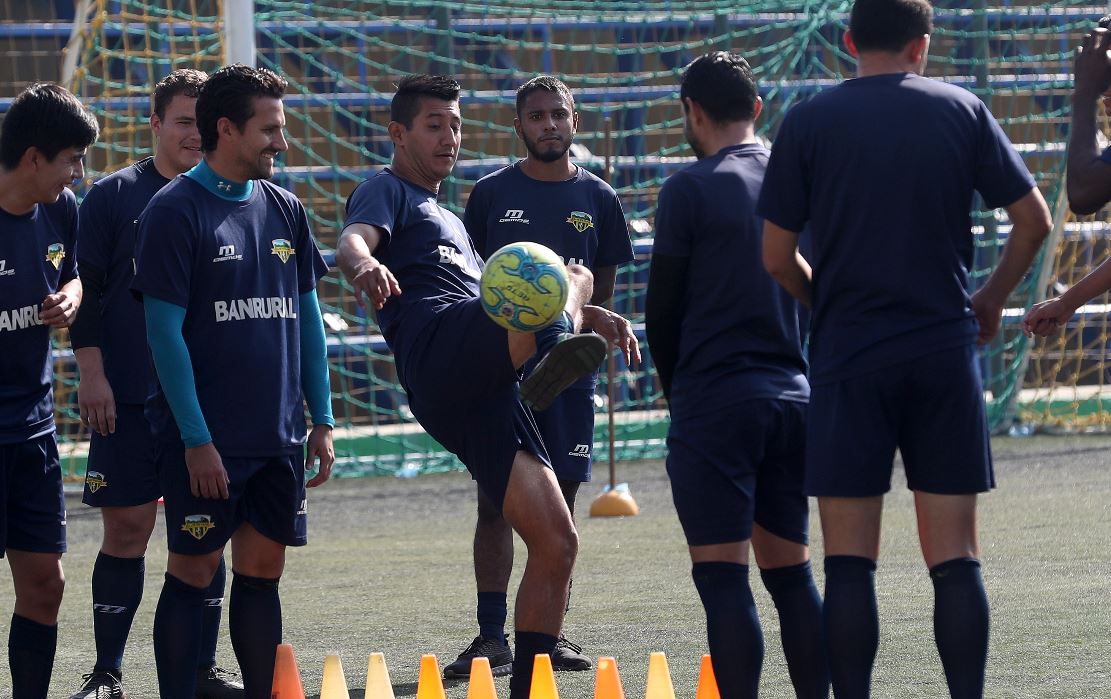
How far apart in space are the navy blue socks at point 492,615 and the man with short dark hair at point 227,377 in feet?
3.94

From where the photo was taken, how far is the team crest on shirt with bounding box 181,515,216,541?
4422 millimetres

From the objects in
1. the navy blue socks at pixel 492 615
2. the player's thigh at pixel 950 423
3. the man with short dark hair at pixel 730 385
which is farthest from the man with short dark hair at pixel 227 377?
the player's thigh at pixel 950 423

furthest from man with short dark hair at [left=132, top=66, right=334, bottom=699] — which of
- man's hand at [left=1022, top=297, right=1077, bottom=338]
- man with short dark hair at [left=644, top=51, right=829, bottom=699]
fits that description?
man's hand at [left=1022, top=297, right=1077, bottom=338]

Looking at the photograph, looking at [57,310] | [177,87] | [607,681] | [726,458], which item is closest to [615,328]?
[726,458]

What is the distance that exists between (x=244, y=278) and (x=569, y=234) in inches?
72.9

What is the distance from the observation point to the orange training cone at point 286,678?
14.6 ft

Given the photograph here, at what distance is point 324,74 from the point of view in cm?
1423

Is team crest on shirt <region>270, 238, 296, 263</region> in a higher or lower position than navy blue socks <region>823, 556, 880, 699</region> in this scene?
higher

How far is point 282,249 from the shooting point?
461 cm

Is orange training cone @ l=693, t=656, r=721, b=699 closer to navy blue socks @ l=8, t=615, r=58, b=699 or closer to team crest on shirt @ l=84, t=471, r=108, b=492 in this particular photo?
navy blue socks @ l=8, t=615, r=58, b=699

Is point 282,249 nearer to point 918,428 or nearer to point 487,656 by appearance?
point 487,656

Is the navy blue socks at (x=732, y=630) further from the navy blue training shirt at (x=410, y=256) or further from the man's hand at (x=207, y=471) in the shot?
the man's hand at (x=207, y=471)

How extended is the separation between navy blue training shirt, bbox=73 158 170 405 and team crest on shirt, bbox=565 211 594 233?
155cm

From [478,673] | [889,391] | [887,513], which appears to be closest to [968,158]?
[889,391]
